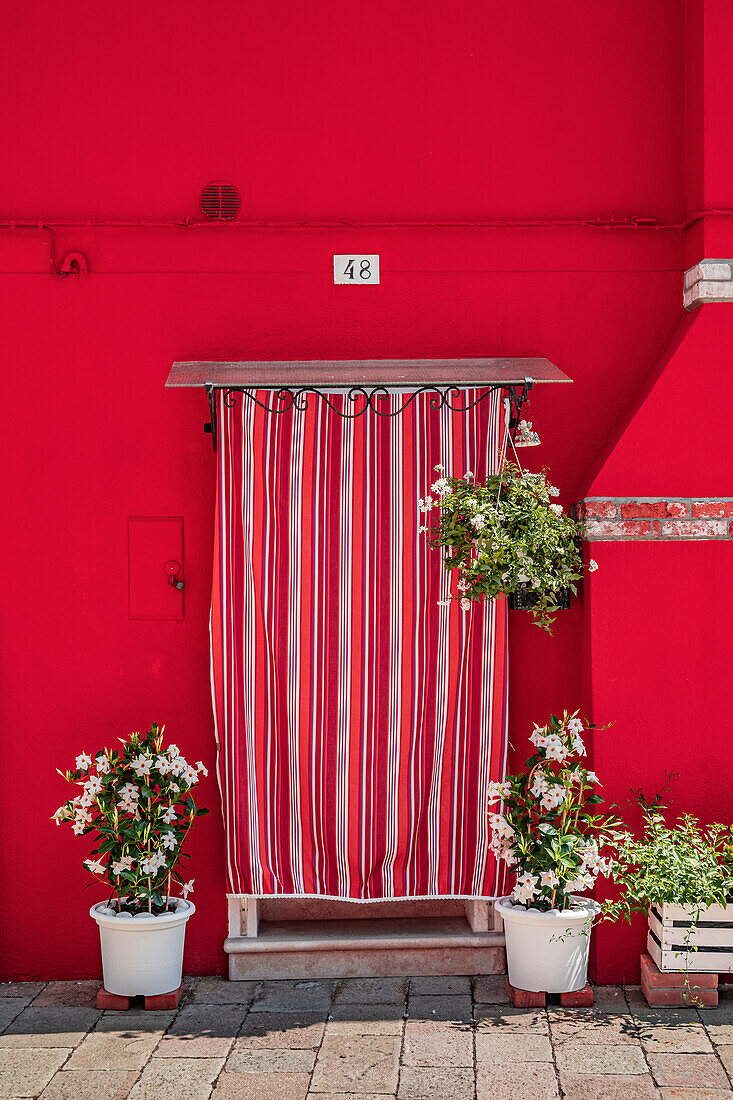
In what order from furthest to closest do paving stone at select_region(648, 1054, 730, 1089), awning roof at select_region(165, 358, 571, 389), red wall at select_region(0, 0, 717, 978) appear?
red wall at select_region(0, 0, 717, 978)
awning roof at select_region(165, 358, 571, 389)
paving stone at select_region(648, 1054, 730, 1089)

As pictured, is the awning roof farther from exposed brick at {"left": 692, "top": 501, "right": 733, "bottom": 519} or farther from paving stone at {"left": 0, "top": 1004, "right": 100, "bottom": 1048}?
paving stone at {"left": 0, "top": 1004, "right": 100, "bottom": 1048}

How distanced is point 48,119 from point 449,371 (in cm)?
205

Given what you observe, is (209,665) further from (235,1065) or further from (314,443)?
(235,1065)

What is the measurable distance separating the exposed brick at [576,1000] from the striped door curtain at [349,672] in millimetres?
542

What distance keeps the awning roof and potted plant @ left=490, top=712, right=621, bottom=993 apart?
143 centimetres

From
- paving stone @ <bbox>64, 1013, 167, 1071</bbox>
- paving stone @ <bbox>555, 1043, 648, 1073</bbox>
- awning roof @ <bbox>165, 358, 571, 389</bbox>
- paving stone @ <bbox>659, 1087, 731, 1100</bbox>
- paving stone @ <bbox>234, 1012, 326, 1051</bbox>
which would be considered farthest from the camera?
awning roof @ <bbox>165, 358, 571, 389</bbox>

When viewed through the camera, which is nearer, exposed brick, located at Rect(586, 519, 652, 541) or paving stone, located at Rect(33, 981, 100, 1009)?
paving stone, located at Rect(33, 981, 100, 1009)

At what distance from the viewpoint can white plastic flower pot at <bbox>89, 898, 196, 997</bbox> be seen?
14.1ft

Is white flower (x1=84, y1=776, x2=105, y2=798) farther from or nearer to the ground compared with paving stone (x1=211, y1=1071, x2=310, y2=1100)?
farther from the ground

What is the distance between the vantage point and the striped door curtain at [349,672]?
4625mm

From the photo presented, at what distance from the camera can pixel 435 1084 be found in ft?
12.1

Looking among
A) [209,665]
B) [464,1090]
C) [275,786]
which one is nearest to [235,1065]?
[464,1090]

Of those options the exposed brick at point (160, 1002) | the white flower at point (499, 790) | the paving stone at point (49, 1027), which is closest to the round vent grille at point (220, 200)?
the white flower at point (499, 790)

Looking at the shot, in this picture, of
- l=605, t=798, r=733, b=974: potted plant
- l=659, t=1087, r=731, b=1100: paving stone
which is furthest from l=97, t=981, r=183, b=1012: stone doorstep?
l=659, t=1087, r=731, b=1100: paving stone
